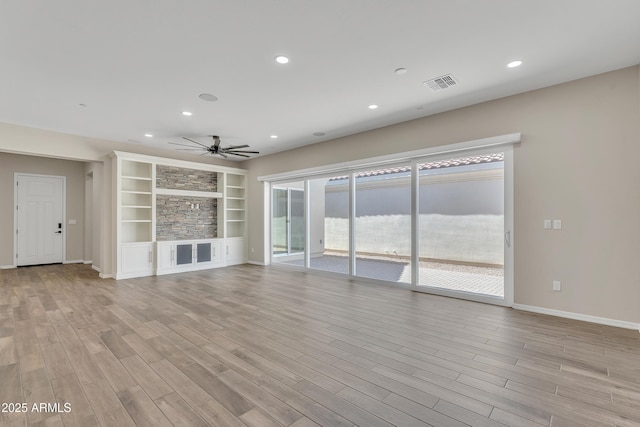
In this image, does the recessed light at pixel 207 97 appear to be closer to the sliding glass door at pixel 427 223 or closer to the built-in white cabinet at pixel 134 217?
the sliding glass door at pixel 427 223

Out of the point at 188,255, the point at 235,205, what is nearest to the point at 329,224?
the point at 235,205

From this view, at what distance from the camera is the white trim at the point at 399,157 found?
13.7 ft

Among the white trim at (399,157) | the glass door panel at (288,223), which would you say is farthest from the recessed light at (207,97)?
the glass door panel at (288,223)

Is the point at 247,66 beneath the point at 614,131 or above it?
above

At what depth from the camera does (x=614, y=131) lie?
11.3 ft

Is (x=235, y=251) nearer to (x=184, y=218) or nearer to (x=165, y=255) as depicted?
(x=184, y=218)

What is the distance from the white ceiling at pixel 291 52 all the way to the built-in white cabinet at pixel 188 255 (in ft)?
10.1

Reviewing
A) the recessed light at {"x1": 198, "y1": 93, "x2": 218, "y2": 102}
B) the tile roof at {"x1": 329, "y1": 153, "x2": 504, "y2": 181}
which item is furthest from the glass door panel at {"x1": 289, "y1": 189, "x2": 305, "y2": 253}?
the recessed light at {"x1": 198, "y1": 93, "x2": 218, "y2": 102}

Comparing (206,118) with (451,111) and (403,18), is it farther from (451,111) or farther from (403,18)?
(451,111)

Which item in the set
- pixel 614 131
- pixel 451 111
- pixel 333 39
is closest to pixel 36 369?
pixel 333 39

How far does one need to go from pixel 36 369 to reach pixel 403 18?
4.34 metres

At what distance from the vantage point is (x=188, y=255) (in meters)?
7.02

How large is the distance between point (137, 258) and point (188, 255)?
1.06 m

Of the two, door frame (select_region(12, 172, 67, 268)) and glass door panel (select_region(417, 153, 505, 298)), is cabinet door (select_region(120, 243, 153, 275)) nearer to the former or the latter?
door frame (select_region(12, 172, 67, 268))
